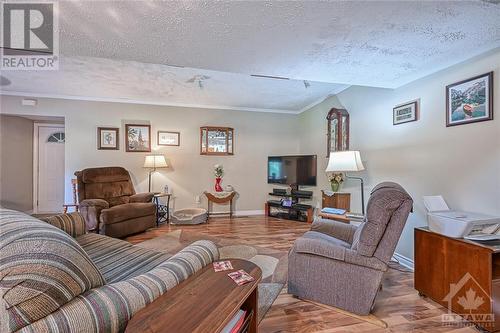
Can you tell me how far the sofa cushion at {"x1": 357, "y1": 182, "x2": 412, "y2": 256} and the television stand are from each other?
3.05 meters

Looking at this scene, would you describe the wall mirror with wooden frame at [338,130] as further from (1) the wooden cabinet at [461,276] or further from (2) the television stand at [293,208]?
(1) the wooden cabinet at [461,276]

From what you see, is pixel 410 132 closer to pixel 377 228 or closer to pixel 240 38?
pixel 377 228

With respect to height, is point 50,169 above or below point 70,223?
above

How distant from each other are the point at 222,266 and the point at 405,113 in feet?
8.92

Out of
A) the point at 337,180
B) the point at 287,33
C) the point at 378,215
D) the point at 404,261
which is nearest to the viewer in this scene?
the point at 378,215

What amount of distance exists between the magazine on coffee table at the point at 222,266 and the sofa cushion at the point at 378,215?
3.42 ft

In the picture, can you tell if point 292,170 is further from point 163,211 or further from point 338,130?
point 163,211

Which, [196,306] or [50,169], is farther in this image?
[50,169]

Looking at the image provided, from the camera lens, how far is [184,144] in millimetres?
5121

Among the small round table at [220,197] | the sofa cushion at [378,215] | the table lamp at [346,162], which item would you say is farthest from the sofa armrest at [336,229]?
the small round table at [220,197]

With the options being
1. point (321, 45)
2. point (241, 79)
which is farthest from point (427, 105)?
point (241, 79)

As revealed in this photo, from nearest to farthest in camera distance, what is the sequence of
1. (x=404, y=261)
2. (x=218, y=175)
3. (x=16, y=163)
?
1. (x=404, y=261)
2. (x=16, y=163)
3. (x=218, y=175)

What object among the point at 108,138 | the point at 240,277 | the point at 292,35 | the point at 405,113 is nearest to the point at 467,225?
the point at 405,113

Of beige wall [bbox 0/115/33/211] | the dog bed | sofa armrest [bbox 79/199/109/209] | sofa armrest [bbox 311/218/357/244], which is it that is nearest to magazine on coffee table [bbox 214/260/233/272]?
sofa armrest [bbox 311/218/357/244]
